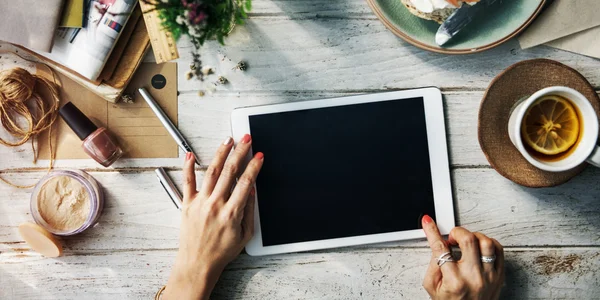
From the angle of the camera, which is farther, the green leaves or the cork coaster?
the cork coaster

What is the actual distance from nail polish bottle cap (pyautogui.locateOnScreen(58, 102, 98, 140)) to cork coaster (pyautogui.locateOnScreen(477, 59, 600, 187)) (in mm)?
684

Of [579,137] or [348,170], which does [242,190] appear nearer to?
[348,170]

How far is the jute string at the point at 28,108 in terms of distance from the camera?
816 millimetres

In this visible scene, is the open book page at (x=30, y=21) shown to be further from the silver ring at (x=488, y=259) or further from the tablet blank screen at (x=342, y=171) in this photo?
the silver ring at (x=488, y=259)

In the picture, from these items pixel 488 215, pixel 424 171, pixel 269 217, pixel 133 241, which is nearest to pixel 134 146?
pixel 133 241

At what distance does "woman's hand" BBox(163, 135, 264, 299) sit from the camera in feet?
2.63

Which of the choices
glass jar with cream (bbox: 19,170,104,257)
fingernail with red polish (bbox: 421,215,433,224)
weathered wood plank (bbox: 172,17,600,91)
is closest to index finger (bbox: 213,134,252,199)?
weathered wood plank (bbox: 172,17,600,91)

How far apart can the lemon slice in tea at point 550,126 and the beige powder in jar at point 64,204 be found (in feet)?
2.54

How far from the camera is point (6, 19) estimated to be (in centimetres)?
77

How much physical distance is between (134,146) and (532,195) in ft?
2.40

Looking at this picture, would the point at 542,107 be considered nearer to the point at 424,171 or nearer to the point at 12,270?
the point at 424,171

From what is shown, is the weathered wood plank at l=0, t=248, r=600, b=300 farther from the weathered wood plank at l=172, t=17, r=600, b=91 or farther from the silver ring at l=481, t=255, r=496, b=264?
the weathered wood plank at l=172, t=17, r=600, b=91

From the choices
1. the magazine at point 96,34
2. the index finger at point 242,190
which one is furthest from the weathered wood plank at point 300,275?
the magazine at point 96,34

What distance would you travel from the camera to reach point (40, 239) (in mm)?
832
